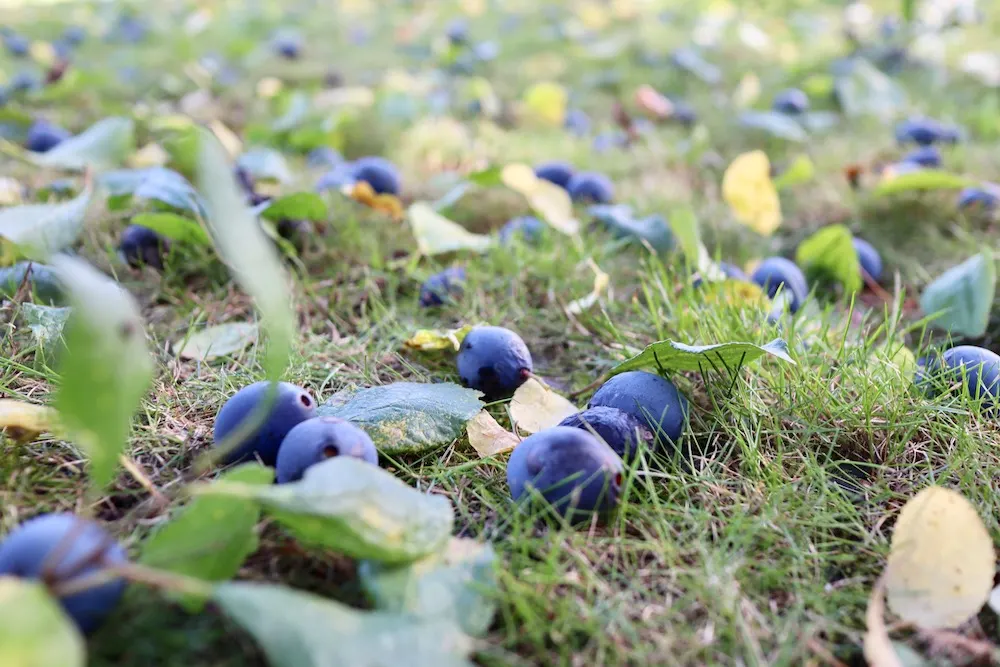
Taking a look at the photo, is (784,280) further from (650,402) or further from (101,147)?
(101,147)

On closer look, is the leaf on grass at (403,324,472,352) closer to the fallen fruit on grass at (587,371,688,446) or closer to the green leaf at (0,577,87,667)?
the fallen fruit on grass at (587,371,688,446)

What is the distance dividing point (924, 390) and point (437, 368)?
77 centimetres

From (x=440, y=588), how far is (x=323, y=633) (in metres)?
0.15

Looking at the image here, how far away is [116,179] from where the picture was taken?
182 centimetres

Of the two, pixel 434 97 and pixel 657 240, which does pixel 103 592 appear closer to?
pixel 657 240

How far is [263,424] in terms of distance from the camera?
3.19ft

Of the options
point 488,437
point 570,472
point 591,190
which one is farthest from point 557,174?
point 570,472

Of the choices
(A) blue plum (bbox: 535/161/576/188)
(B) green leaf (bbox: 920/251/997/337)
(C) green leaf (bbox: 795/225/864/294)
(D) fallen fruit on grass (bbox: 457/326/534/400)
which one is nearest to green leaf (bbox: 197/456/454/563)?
(D) fallen fruit on grass (bbox: 457/326/534/400)

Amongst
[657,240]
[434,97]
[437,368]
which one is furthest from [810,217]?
[434,97]

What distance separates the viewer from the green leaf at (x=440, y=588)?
758 mm

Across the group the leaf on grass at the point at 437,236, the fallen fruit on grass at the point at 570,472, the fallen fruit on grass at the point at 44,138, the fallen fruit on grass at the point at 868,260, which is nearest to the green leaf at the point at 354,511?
the fallen fruit on grass at the point at 570,472

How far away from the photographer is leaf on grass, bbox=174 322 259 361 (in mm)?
1355

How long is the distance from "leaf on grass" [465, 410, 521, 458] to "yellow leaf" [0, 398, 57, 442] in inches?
20.6

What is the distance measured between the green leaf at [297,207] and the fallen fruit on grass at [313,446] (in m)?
0.81
